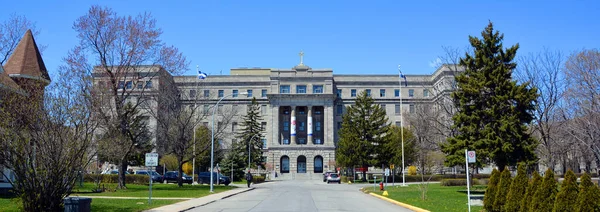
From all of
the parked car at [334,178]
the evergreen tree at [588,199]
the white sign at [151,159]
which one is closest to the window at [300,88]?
the parked car at [334,178]

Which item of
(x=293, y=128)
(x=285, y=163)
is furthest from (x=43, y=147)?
(x=285, y=163)

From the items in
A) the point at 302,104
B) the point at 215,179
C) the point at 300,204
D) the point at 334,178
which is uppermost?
the point at 302,104

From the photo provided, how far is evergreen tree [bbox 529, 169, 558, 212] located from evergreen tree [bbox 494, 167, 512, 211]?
132 inches

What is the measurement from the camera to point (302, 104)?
98.6 metres

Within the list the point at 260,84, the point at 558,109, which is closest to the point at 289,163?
the point at 260,84

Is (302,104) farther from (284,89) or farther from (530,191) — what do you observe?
(530,191)

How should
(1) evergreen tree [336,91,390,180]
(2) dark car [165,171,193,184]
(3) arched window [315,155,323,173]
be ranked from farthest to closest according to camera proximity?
(3) arched window [315,155,323,173], (1) evergreen tree [336,91,390,180], (2) dark car [165,171,193,184]

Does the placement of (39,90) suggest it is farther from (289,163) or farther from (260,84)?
(260,84)

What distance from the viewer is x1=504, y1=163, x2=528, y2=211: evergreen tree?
1628 cm

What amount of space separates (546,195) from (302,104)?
84.6m

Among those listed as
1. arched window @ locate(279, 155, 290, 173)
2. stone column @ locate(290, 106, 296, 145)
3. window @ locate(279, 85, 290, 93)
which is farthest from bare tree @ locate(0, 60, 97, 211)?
window @ locate(279, 85, 290, 93)

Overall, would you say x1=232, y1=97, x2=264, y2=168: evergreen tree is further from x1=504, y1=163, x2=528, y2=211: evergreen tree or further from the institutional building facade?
x1=504, y1=163, x2=528, y2=211: evergreen tree

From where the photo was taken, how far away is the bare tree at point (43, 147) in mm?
16141

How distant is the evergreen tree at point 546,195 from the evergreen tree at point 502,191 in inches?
132
